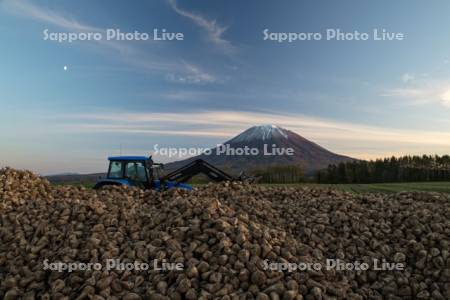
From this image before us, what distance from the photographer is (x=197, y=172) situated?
1612cm

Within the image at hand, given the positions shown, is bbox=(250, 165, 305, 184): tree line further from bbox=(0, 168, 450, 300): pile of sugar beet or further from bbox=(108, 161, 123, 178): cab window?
bbox=(0, 168, 450, 300): pile of sugar beet

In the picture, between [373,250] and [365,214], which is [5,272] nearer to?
[373,250]

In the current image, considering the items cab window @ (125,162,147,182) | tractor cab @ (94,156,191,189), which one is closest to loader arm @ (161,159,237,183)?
tractor cab @ (94,156,191,189)

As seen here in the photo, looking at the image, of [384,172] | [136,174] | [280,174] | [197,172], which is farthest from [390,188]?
[384,172]

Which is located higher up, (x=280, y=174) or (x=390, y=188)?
(x=280, y=174)

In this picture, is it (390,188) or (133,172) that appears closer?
(133,172)

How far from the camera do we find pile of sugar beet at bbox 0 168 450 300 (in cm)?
626

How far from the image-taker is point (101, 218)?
8.60 m

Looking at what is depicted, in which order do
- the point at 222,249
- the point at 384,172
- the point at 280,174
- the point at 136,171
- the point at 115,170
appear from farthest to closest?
the point at 384,172 < the point at 280,174 < the point at 115,170 < the point at 136,171 < the point at 222,249

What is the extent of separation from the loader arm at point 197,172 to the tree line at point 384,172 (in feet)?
101

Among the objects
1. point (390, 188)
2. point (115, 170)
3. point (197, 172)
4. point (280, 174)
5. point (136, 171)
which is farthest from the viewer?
point (280, 174)

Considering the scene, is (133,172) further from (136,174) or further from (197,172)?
(197,172)

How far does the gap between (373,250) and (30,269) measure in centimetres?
654

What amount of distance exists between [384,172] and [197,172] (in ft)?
125
